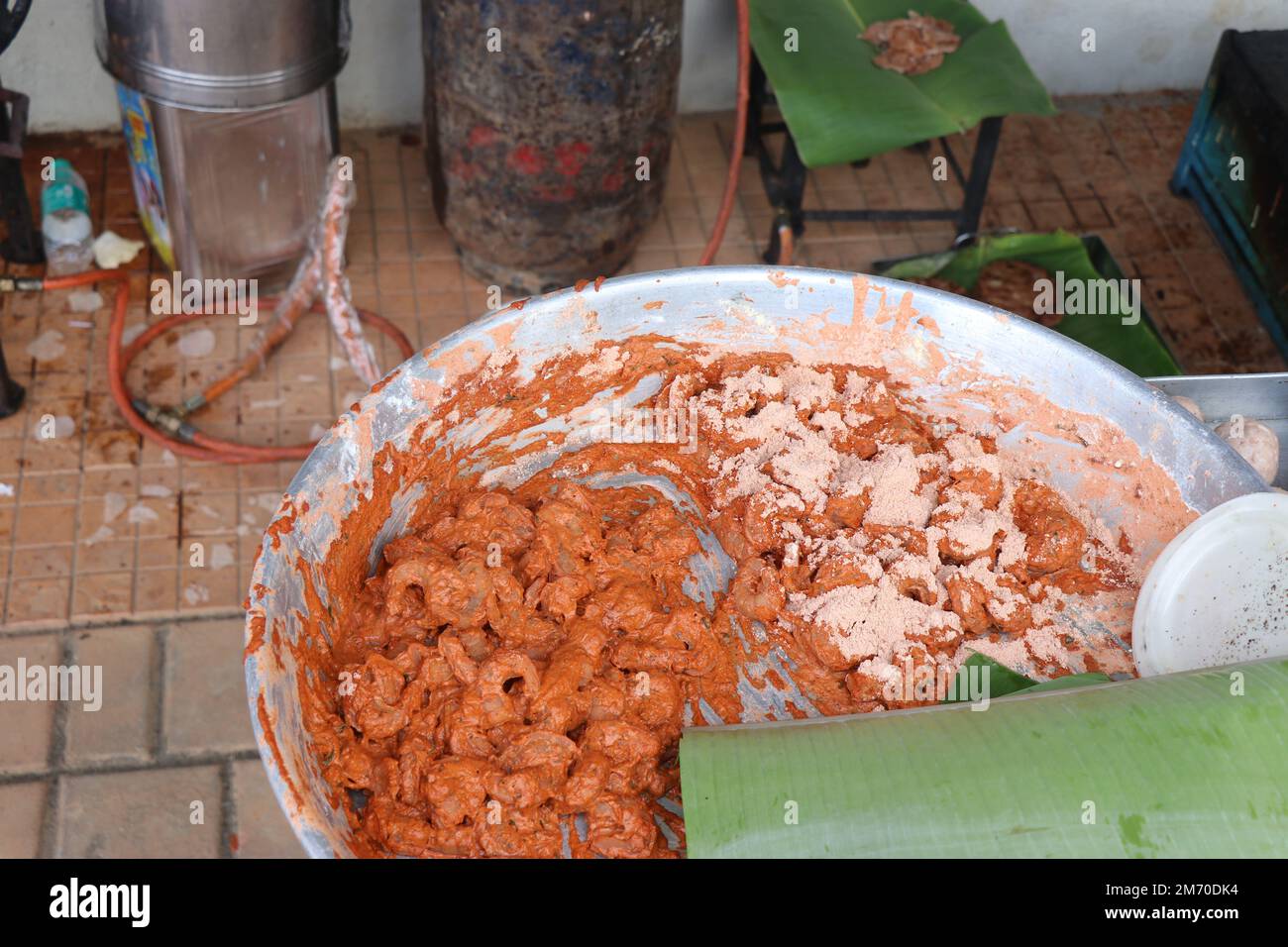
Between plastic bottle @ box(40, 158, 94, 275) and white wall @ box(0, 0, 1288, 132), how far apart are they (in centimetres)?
46

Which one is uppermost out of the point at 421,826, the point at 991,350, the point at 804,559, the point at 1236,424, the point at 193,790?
the point at 991,350

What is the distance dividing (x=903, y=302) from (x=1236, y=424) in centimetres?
77

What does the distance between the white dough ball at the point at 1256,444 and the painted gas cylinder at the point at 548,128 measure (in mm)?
1766

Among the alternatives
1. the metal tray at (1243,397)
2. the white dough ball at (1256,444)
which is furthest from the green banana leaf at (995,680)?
the metal tray at (1243,397)

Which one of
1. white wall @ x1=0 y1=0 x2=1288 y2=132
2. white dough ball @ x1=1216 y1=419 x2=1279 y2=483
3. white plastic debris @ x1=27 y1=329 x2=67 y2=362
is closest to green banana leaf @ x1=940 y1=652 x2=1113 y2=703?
white dough ball @ x1=1216 y1=419 x2=1279 y2=483

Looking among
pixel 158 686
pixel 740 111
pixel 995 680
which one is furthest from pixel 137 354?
pixel 995 680

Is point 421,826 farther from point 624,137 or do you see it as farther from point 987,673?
point 624,137

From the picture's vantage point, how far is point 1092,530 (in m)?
2.43

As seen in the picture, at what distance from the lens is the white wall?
3.91m

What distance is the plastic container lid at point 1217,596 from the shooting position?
7.09ft

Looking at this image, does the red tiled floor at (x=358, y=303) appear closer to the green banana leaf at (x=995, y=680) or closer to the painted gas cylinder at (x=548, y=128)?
the painted gas cylinder at (x=548, y=128)

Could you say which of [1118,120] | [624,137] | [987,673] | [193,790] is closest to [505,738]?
[987,673]

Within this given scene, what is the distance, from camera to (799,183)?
386 cm

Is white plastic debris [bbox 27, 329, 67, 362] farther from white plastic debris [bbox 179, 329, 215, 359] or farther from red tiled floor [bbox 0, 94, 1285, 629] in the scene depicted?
white plastic debris [bbox 179, 329, 215, 359]
